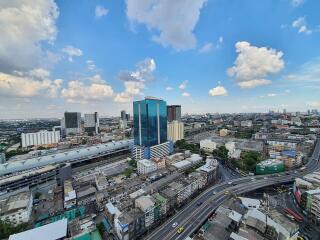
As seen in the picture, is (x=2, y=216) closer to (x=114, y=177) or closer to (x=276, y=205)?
(x=114, y=177)

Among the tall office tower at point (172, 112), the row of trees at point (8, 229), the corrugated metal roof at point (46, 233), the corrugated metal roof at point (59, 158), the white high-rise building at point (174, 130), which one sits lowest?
the row of trees at point (8, 229)

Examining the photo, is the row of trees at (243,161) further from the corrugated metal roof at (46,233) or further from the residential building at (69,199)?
the corrugated metal roof at (46,233)

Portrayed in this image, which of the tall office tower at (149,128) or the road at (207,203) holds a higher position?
the tall office tower at (149,128)

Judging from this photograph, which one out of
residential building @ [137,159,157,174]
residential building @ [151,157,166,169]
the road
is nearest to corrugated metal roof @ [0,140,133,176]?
residential building @ [137,159,157,174]

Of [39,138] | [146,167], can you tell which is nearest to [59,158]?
[146,167]

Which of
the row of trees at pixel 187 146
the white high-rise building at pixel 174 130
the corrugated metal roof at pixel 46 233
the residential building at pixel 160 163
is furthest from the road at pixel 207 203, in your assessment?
the white high-rise building at pixel 174 130

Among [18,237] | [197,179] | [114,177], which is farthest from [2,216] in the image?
[197,179]

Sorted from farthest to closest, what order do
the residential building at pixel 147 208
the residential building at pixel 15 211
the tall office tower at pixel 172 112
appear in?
the tall office tower at pixel 172 112 < the residential building at pixel 15 211 < the residential building at pixel 147 208
